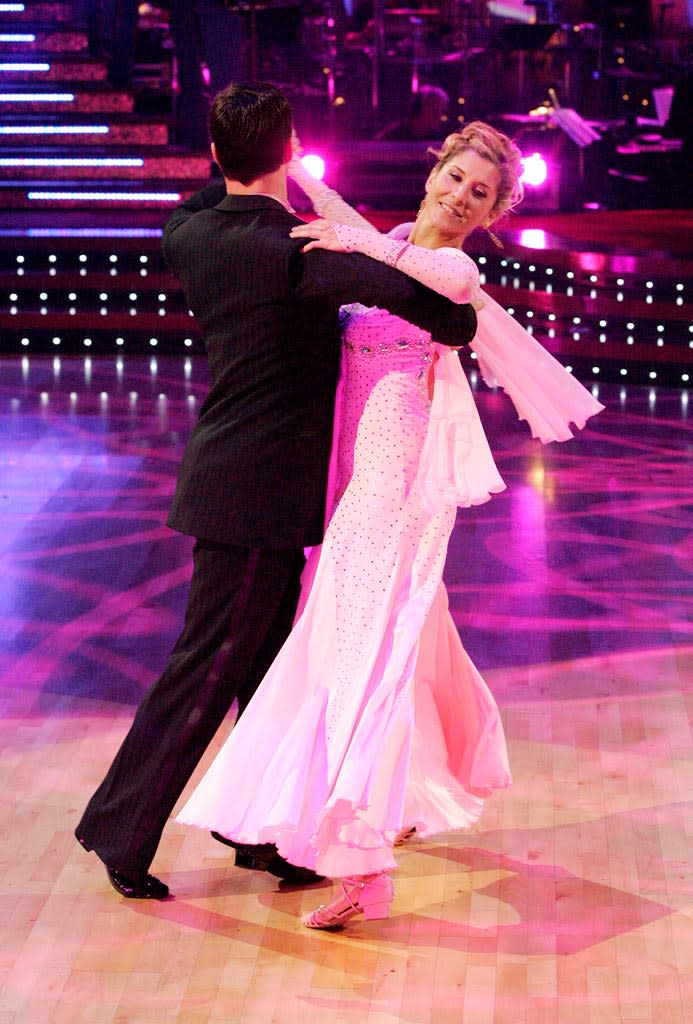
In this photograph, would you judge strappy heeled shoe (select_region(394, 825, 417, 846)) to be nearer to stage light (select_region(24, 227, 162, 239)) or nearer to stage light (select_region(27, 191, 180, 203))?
stage light (select_region(24, 227, 162, 239))

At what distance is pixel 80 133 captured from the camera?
34.2 ft

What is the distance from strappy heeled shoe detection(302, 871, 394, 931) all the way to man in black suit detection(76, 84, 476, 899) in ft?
0.70

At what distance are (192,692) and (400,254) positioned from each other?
855 millimetres

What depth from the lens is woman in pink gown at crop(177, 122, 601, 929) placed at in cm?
270

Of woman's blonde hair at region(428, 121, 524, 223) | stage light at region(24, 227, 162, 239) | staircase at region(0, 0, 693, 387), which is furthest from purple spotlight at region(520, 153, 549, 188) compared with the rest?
woman's blonde hair at region(428, 121, 524, 223)

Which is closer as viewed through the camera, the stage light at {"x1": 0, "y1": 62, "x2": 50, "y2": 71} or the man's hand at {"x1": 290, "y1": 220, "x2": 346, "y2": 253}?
the man's hand at {"x1": 290, "y1": 220, "x2": 346, "y2": 253}

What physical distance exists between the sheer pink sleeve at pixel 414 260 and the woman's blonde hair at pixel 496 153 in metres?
0.34

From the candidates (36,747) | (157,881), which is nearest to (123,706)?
(36,747)

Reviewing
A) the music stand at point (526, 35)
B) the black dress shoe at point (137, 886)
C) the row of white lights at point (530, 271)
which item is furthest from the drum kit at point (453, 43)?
the black dress shoe at point (137, 886)

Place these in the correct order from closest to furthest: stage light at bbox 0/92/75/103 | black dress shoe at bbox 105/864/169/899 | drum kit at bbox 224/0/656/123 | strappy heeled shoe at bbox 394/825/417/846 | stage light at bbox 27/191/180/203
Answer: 1. black dress shoe at bbox 105/864/169/899
2. strappy heeled shoe at bbox 394/825/417/846
3. stage light at bbox 27/191/180/203
4. stage light at bbox 0/92/75/103
5. drum kit at bbox 224/0/656/123

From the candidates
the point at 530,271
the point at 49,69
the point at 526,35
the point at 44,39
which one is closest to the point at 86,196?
the point at 49,69

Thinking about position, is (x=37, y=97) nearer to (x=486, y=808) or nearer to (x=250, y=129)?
(x=486, y=808)

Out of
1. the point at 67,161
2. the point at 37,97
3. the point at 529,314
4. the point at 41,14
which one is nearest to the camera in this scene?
the point at 529,314

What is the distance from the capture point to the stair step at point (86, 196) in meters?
9.98
